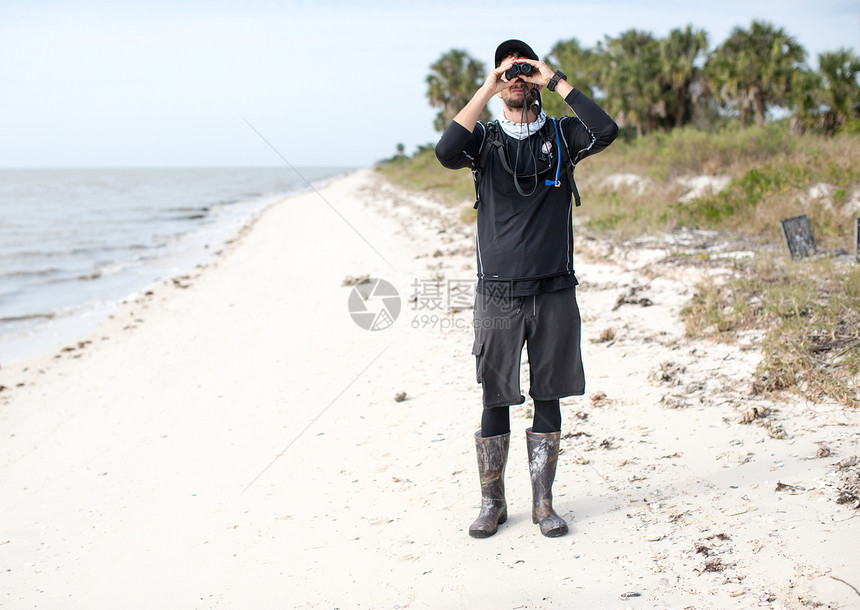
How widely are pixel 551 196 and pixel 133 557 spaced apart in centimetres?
249

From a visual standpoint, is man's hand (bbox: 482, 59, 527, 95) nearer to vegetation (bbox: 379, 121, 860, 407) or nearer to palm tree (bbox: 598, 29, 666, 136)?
vegetation (bbox: 379, 121, 860, 407)

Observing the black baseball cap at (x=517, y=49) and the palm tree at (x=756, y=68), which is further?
the palm tree at (x=756, y=68)

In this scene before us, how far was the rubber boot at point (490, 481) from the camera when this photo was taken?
2740mm

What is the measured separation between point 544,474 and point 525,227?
1.05 metres

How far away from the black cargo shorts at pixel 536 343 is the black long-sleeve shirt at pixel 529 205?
0.06 metres

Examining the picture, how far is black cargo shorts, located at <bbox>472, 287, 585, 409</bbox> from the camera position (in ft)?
8.56

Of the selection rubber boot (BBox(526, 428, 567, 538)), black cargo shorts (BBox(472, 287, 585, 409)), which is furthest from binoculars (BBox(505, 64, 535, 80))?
rubber boot (BBox(526, 428, 567, 538))

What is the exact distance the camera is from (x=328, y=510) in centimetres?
318

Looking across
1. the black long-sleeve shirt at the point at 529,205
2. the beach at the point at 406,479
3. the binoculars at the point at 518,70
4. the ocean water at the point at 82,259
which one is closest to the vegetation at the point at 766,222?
the beach at the point at 406,479

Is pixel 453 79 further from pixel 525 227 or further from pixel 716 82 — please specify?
pixel 525 227

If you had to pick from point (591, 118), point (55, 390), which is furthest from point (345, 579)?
point (55, 390)
